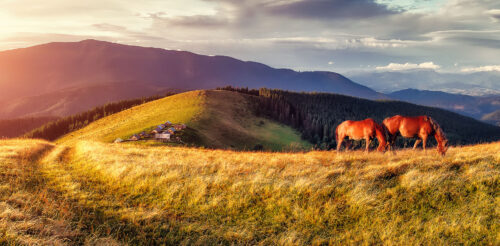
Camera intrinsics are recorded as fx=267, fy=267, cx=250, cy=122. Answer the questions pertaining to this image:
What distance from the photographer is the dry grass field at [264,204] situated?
22.0 feet

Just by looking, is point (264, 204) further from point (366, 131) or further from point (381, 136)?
point (381, 136)

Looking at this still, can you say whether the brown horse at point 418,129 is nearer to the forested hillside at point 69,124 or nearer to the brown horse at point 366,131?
the brown horse at point 366,131

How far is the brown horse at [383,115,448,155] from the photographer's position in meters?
15.0

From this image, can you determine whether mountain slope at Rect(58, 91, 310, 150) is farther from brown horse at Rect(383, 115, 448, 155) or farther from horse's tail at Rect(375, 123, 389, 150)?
brown horse at Rect(383, 115, 448, 155)

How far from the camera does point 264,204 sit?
28.2 ft

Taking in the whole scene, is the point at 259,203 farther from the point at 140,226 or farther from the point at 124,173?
the point at 124,173

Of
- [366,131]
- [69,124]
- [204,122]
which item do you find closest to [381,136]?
[366,131]

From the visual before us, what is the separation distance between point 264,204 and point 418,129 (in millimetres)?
11933

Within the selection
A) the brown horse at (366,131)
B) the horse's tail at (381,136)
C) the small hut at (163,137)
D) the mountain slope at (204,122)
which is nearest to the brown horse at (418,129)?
the horse's tail at (381,136)

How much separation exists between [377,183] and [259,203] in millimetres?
4309

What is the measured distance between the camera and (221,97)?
112m

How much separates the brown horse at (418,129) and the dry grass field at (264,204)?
3220mm

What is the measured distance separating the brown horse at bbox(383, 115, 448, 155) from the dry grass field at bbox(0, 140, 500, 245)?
3220 millimetres

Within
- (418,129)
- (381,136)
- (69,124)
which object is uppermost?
(418,129)
